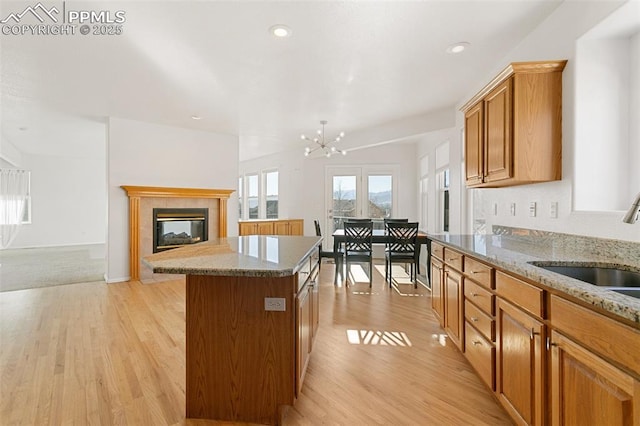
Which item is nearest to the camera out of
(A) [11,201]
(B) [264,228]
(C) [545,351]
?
(C) [545,351]

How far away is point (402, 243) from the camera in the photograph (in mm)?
4910

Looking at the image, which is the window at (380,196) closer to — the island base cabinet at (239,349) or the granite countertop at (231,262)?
the granite countertop at (231,262)

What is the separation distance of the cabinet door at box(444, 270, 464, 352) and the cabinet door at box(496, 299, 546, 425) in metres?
0.56

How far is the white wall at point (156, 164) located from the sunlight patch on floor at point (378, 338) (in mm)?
4051

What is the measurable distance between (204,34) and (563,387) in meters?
3.27

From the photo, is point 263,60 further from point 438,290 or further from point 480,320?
point 480,320

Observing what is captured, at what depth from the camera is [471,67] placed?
132 inches

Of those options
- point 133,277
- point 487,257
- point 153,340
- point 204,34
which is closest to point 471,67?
point 487,257

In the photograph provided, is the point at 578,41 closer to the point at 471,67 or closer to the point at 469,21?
the point at 469,21

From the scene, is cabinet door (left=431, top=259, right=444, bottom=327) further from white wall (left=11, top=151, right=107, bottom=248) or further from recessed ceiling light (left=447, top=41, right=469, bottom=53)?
white wall (left=11, top=151, right=107, bottom=248)

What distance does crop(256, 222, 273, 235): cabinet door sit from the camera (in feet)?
22.7

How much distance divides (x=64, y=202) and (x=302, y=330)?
32.9 feet

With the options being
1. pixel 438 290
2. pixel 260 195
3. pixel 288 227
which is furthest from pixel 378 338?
pixel 260 195

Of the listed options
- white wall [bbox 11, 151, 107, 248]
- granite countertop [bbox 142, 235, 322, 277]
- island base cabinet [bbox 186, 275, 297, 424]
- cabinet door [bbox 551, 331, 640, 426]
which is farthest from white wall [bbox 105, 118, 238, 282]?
cabinet door [bbox 551, 331, 640, 426]
